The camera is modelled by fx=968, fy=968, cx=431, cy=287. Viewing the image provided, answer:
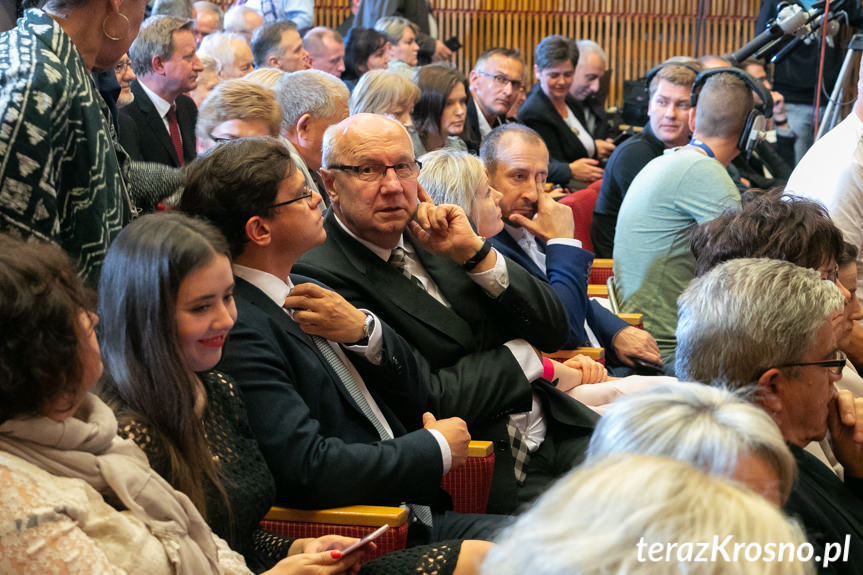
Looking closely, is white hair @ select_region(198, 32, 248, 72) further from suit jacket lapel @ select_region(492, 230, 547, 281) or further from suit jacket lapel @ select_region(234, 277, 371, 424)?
suit jacket lapel @ select_region(234, 277, 371, 424)

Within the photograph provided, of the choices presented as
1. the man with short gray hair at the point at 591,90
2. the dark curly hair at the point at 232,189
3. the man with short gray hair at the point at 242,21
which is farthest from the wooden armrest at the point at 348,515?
the man with short gray hair at the point at 591,90

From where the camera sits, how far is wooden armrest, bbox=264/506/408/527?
1.96m

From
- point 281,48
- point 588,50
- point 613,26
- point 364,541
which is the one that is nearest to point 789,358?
point 364,541

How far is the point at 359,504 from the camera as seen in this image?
2.03 m

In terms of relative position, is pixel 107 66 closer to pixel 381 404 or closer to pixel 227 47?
pixel 381 404

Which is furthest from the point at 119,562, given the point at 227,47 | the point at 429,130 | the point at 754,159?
the point at 754,159

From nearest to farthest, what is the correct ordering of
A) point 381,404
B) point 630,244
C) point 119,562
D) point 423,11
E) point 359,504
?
1. point 119,562
2. point 359,504
3. point 381,404
4. point 630,244
5. point 423,11

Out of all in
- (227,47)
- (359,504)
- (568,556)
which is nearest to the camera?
(568,556)

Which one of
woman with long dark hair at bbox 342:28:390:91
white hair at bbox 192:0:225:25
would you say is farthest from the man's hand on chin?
white hair at bbox 192:0:225:25

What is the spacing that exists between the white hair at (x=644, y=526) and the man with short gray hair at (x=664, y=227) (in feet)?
8.59

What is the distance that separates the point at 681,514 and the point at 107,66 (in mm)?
1718

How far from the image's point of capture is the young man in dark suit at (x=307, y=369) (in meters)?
1.97

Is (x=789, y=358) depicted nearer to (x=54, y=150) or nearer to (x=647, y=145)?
(x=54, y=150)

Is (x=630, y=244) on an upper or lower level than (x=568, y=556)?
lower
